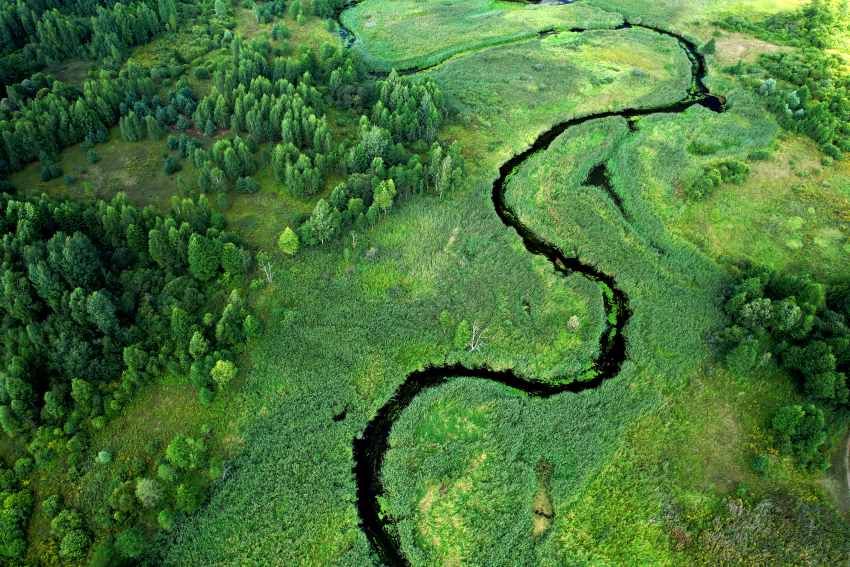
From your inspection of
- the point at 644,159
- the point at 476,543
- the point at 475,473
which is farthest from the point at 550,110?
the point at 476,543

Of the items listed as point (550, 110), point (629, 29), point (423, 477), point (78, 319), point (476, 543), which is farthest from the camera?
point (629, 29)

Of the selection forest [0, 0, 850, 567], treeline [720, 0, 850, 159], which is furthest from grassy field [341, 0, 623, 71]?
treeline [720, 0, 850, 159]

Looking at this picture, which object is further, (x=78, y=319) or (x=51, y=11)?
(x=51, y=11)

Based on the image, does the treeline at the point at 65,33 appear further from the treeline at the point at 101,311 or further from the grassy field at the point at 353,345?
the grassy field at the point at 353,345

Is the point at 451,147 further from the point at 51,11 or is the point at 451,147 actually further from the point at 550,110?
the point at 51,11

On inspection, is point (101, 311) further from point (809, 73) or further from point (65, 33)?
point (809, 73)

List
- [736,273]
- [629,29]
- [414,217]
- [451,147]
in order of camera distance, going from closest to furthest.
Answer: [736,273]
[414,217]
[451,147]
[629,29]
